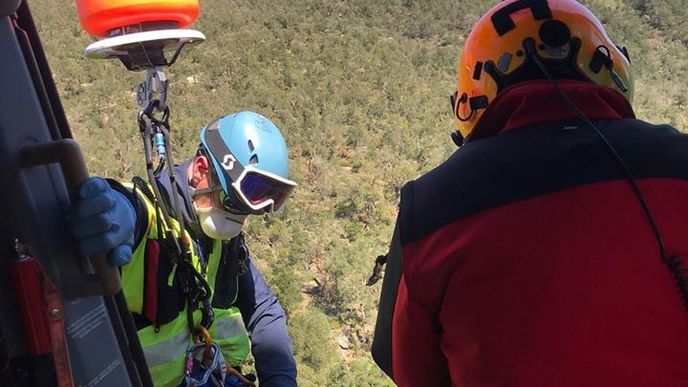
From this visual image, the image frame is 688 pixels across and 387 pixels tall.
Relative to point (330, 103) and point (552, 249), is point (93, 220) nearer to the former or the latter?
point (552, 249)

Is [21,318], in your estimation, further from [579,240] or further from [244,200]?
[244,200]

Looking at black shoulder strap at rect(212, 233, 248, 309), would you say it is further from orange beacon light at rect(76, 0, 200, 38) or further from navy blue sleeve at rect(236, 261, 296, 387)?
orange beacon light at rect(76, 0, 200, 38)

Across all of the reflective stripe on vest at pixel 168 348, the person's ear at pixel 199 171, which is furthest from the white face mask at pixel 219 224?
the reflective stripe on vest at pixel 168 348

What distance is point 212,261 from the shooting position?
9.77 ft

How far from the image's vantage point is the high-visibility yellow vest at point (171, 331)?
238cm

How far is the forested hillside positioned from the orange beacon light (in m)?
5.53

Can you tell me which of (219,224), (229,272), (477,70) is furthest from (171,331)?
(477,70)

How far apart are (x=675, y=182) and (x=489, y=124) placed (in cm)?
45

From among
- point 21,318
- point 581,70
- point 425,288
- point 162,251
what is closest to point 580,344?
point 425,288

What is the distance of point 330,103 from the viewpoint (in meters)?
15.8

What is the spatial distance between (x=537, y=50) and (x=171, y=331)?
1667mm

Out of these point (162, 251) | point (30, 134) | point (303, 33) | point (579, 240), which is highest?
→ point (30, 134)

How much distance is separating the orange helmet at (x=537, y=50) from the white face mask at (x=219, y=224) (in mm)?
1308

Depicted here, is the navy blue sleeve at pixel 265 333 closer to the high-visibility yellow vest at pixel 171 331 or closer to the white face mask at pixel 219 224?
the high-visibility yellow vest at pixel 171 331
